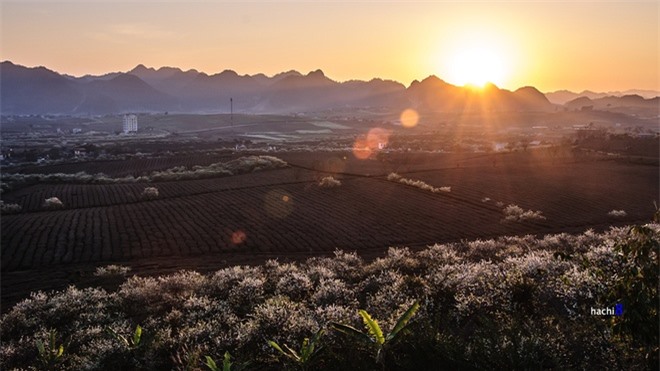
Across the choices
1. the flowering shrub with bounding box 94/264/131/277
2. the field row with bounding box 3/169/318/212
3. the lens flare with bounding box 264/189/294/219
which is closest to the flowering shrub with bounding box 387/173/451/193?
the field row with bounding box 3/169/318/212

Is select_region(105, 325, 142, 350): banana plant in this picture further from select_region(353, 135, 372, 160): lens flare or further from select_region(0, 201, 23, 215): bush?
select_region(353, 135, 372, 160): lens flare

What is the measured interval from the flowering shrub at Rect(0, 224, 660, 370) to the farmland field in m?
7.84

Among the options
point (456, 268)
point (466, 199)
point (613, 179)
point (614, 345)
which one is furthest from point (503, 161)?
point (614, 345)

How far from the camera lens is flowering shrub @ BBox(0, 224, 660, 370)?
22.0 ft

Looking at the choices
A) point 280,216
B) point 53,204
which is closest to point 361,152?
point 280,216

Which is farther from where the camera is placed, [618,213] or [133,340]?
[618,213]

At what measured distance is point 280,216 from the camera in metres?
36.0

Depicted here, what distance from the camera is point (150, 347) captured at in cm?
954

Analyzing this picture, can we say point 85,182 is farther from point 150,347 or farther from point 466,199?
point 150,347

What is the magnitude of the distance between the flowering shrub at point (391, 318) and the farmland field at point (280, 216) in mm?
7839

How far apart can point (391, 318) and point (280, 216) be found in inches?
1085

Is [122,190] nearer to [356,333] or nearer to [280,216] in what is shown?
[280,216]

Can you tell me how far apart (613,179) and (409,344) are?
54571mm

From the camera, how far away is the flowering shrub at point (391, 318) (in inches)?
263
